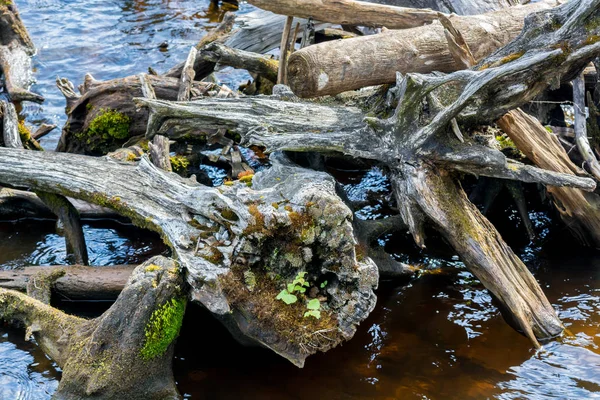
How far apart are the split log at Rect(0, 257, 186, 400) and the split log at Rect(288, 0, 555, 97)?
2.19 m

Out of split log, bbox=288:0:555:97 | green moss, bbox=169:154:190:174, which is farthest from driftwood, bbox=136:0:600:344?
green moss, bbox=169:154:190:174

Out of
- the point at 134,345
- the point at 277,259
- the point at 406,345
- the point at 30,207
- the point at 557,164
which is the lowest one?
the point at 30,207

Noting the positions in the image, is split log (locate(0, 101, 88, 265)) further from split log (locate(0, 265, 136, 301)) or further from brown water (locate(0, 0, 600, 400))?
split log (locate(0, 265, 136, 301))

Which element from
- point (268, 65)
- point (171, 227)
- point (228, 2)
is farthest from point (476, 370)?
point (228, 2)

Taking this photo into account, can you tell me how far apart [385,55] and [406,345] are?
2.69 metres

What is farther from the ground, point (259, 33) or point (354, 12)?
point (354, 12)

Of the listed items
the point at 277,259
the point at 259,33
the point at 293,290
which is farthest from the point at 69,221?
the point at 259,33

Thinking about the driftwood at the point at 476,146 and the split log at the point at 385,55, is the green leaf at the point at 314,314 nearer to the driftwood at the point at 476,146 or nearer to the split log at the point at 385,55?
the driftwood at the point at 476,146

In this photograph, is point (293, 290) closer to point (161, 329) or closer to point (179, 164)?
point (161, 329)

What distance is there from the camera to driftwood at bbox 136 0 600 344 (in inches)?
194

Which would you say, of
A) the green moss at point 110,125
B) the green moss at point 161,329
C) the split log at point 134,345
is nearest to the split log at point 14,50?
the green moss at point 110,125

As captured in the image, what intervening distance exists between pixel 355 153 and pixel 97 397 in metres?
2.68

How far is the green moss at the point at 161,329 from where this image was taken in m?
4.64

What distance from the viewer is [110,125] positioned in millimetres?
8109
